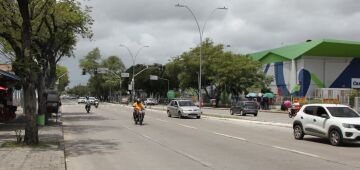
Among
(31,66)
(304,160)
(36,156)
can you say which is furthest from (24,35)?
(304,160)

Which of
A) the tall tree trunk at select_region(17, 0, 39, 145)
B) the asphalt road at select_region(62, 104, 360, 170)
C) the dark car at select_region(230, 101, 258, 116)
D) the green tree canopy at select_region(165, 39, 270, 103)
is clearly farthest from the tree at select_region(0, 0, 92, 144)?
the green tree canopy at select_region(165, 39, 270, 103)

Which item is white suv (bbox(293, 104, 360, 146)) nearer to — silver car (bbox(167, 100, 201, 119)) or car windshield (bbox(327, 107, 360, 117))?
car windshield (bbox(327, 107, 360, 117))

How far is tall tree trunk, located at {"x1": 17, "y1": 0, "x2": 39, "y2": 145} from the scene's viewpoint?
17.2 meters

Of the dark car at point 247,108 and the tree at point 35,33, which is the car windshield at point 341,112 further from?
the dark car at point 247,108

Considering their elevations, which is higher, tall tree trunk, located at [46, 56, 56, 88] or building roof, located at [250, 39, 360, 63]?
building roof, located at [250, 39, 360, 63]

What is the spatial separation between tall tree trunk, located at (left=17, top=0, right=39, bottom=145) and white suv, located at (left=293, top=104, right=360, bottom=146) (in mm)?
9982

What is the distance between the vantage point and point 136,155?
15.3 metres

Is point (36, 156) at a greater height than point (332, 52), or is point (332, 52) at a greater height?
point (332, 52)

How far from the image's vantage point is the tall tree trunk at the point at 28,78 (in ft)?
56.4

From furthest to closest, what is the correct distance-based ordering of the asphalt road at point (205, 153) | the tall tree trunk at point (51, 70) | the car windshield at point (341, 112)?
the tall tree trunk at point (51, 70) → the car windshield at point (341, 112) → the asphalt road at point (205, 153)

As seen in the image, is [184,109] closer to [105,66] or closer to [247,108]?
[247,108]

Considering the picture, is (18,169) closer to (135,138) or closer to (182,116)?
(135,138)

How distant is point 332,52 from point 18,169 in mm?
83095

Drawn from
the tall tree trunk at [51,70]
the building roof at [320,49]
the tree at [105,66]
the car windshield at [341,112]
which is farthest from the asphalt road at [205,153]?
the tree at [105,66]
